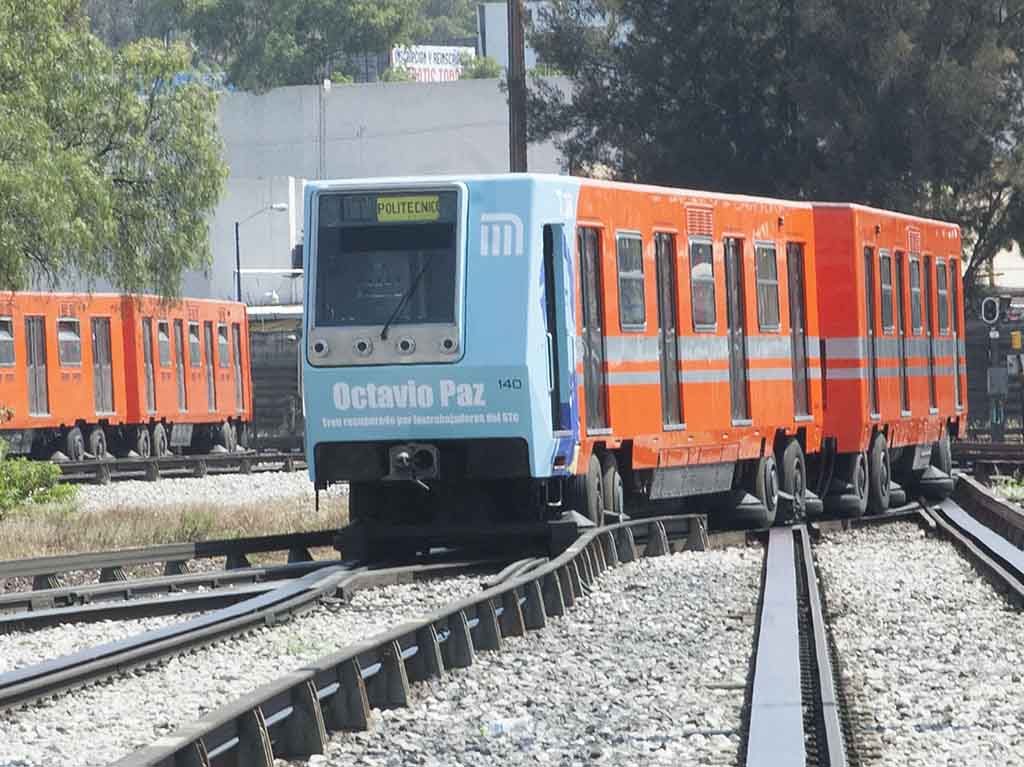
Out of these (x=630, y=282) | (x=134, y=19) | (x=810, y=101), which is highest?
(x=134, y=19)

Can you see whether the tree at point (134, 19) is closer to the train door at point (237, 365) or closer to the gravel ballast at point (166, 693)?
the train door at point (237, 365)

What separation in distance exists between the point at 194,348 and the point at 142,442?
9.47 feet

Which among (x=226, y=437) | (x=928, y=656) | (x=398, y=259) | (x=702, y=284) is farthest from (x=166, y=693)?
(x=226, y=437)

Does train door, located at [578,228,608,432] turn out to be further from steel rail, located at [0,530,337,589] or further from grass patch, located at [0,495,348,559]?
grass patch, located at [0,495,348,559]

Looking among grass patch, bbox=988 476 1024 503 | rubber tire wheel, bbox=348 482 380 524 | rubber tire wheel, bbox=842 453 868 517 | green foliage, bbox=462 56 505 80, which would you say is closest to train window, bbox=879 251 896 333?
rubber tire wheel, bbox=842 453 868 517

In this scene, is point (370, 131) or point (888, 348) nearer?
point (888, 348)

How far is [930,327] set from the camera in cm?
2858

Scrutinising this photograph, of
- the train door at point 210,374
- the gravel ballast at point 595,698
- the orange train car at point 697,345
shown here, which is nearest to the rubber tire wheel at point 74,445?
the train door at point 210,374

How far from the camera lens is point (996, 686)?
11344 millimetres

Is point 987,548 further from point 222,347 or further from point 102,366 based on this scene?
point 222,347

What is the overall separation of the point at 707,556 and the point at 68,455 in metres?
25.8

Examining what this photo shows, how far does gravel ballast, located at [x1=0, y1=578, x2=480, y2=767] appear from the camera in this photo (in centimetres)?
986

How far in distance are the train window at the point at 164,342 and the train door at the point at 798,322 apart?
2437cm

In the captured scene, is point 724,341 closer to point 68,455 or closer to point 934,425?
point 934,425
